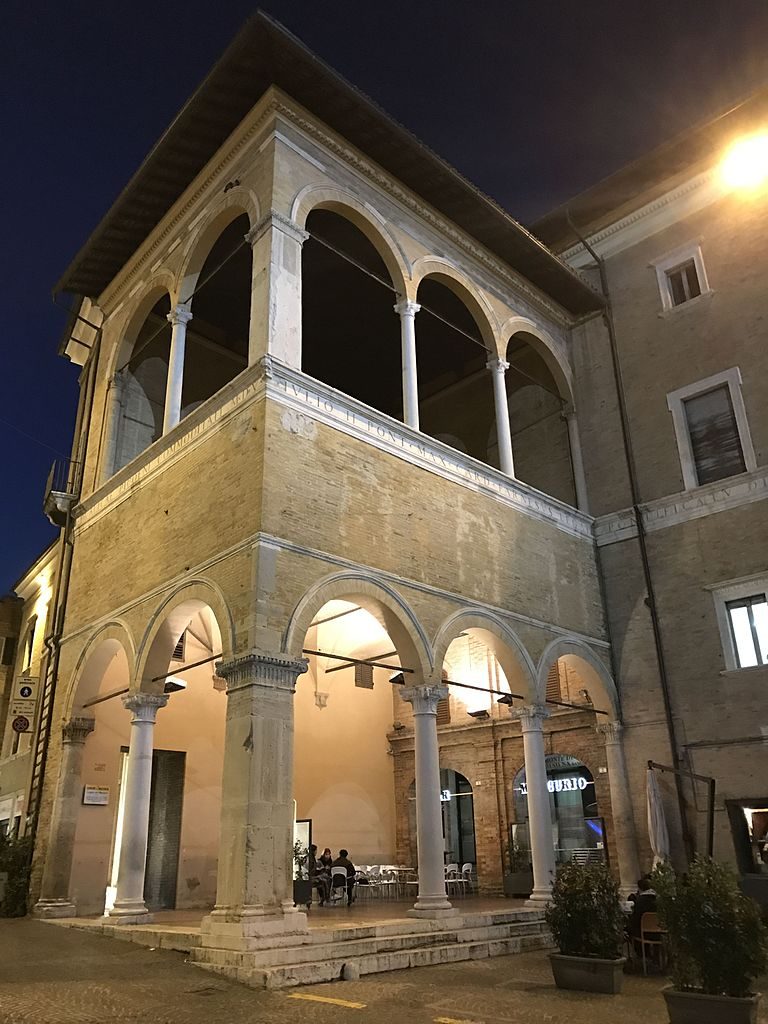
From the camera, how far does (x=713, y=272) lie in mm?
15922

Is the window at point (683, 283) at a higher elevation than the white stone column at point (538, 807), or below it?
higher

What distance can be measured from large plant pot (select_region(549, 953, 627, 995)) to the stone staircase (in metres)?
2.09

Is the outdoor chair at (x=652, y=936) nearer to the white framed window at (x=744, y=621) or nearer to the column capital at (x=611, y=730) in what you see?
the column capital at (x=611, y=730)

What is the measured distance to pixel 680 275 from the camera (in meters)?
16.6

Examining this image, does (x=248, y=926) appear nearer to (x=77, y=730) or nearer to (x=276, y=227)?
(x=77, y=730)

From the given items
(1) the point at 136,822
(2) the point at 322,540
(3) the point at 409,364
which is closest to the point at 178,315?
(3) the point at 409,364

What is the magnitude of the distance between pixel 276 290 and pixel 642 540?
8.17 metres

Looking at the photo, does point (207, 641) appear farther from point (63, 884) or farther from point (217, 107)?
point (217, 107)

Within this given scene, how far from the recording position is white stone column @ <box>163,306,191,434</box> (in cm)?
1272

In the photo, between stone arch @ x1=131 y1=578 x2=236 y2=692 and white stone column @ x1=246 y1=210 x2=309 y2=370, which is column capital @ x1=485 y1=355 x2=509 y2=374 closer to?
white stone column @ x1=246 y1=210 x2=309 y2=370

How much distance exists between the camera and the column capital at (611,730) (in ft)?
47.9

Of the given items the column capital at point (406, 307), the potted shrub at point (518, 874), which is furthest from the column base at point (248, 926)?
the column capital at point (406, 307)

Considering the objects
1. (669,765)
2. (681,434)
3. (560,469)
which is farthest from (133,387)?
(669,765)

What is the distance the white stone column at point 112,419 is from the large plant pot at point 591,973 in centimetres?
1077
